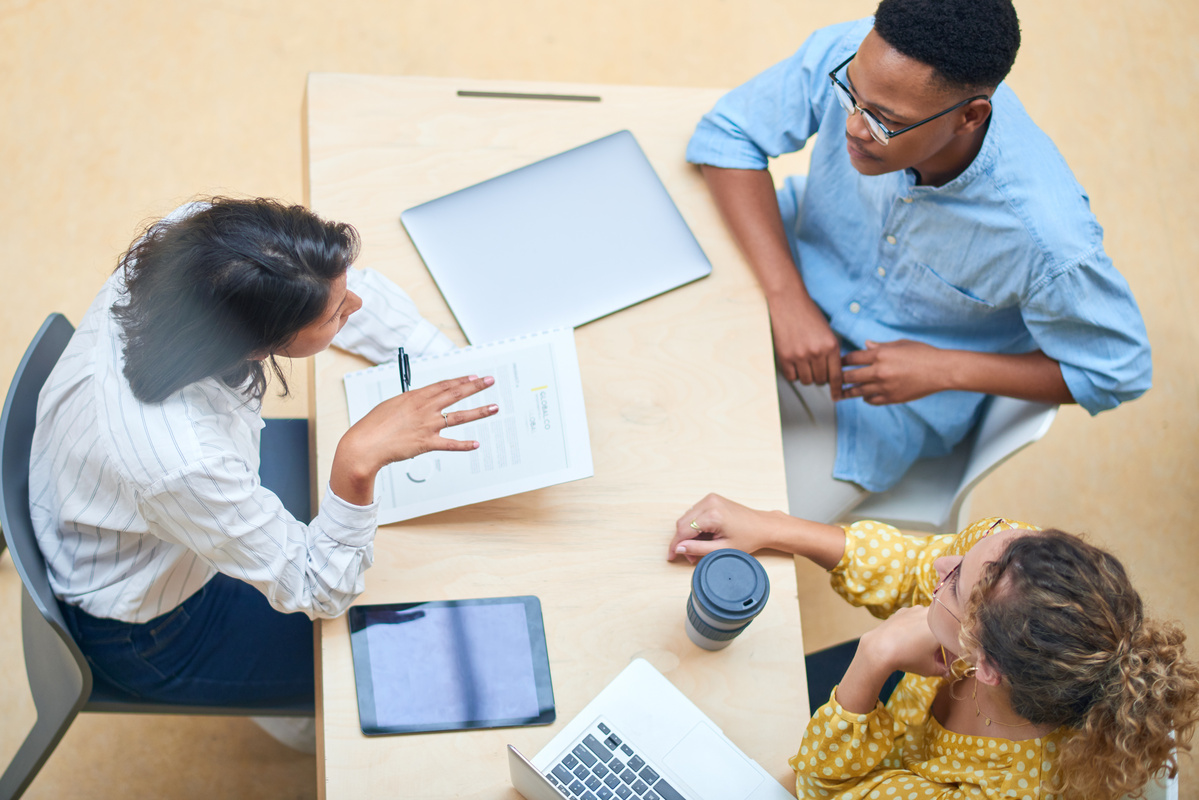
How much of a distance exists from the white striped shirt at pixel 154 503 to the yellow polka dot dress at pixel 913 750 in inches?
21.3

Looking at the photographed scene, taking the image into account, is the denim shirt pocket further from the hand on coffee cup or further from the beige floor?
the beige floor

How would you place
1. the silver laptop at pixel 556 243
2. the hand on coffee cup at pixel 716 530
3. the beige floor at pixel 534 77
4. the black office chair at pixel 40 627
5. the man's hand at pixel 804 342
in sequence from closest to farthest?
the black office chair at pixel 40 627 → the hand on coffee cup at pixel 716 530 → the silver laptop at pixel 556 243 → the man's hand at pixel 804 342 → the beige floor at pixel 534 77

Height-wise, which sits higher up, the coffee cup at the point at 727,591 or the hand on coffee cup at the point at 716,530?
the coffee cup at the point at 727,591

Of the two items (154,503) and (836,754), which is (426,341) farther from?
(836,754)

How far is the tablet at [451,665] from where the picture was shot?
981 mm

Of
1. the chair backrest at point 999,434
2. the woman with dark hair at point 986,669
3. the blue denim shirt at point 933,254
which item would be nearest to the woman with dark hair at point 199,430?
the woman with dark hair at point 986,669

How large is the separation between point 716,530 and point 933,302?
0.53 meters

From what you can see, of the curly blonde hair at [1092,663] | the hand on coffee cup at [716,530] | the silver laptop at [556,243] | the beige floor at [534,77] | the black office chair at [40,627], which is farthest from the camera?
Result: the beige floor at [534,77]

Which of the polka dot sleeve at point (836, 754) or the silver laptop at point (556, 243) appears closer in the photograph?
the polka dot sleeve at point (836, 754)

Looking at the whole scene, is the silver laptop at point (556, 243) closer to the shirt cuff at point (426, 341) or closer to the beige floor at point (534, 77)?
the shirt cuff at point (426, 341)

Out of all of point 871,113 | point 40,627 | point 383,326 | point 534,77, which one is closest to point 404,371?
point 383,326

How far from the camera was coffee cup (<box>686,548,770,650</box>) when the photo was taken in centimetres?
95

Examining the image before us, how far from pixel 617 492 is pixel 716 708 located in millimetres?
282

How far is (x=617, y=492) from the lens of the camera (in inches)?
44.3
